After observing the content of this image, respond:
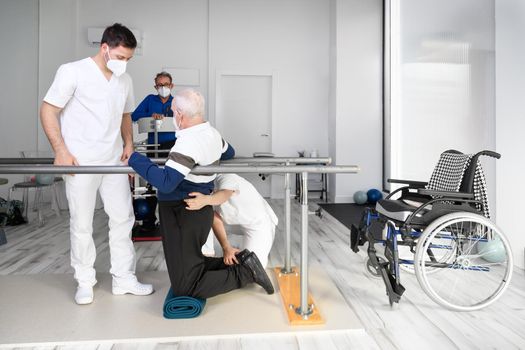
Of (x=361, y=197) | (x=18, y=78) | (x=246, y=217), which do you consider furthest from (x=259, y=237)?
(x=18, y=78)

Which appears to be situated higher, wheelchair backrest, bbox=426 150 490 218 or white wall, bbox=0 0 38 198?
white wall, bbox=0 0 38 198

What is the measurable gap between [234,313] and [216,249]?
1331 mm

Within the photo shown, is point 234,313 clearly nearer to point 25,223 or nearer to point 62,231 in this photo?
point 62,231

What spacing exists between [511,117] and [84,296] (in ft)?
9.32

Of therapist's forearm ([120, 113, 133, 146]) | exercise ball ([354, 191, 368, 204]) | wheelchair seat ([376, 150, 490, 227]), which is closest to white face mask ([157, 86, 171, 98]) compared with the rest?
therapist's forearm ([120, 113, 133, 146])

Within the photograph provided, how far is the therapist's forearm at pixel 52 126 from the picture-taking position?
Answer: 1.92 meters

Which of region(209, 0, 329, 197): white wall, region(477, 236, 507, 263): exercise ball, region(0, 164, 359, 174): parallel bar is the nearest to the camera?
region(0, 164, 359, 174): parallel bar

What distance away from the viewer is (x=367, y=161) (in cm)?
599

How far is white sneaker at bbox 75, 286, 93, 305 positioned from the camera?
200 centimetres

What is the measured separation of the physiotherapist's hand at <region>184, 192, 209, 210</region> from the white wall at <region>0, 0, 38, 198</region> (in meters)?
4.49

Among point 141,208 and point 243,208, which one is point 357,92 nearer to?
point 141,208

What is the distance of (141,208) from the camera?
3.71 metres

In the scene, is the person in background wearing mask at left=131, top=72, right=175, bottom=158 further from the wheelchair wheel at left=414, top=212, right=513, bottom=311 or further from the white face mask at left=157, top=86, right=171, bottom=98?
the wheelchair wheel at left=414, top=212, right=513, bottom=311

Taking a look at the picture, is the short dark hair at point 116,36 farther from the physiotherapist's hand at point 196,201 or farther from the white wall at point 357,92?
the white wall at point 357,92
